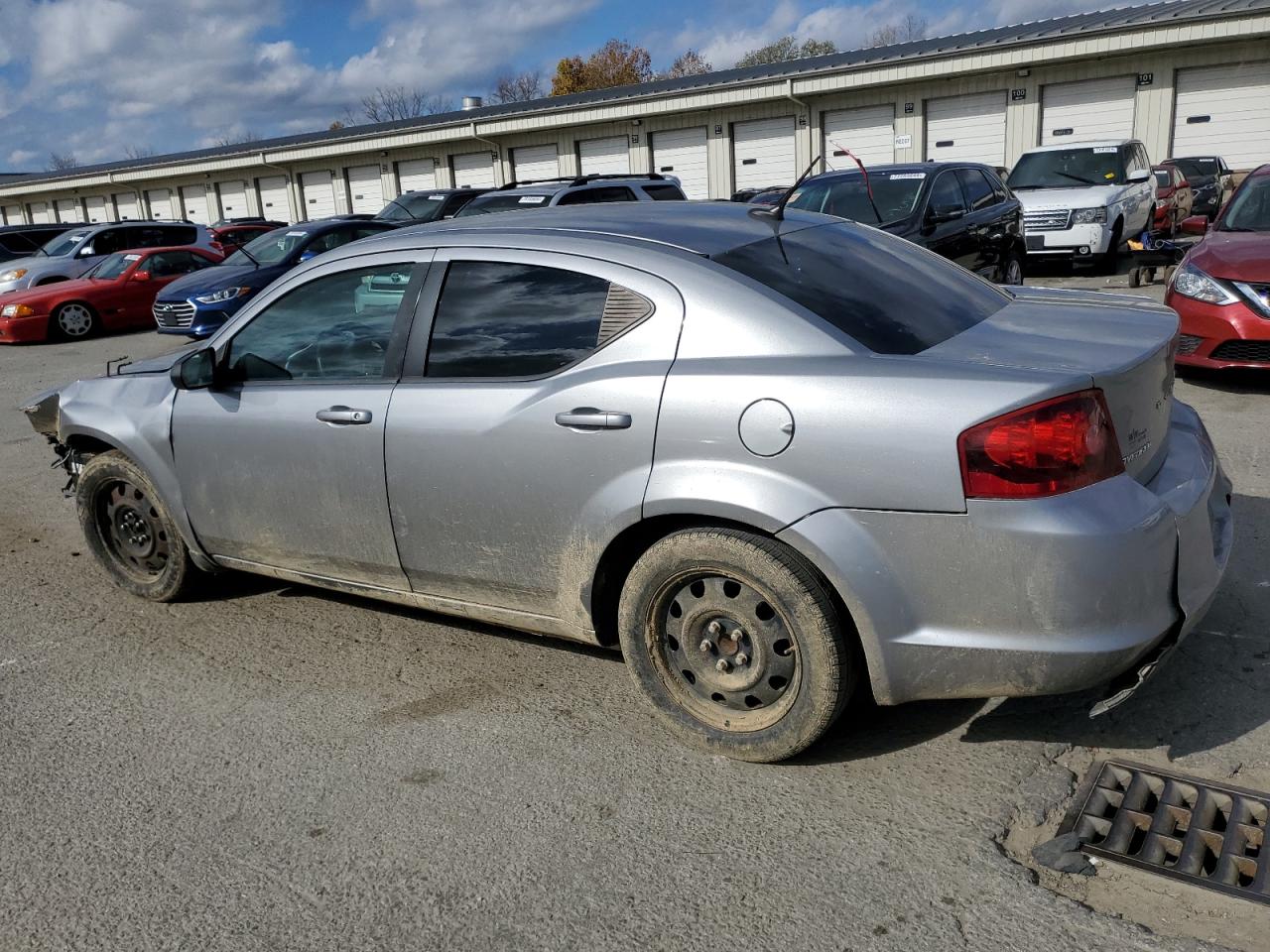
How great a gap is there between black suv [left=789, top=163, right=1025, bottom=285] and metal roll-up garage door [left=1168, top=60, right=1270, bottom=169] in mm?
15289

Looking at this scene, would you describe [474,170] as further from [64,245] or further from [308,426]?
[308,426]

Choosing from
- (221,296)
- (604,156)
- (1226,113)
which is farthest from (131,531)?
(604,156)

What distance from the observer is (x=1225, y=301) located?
7.28 meters

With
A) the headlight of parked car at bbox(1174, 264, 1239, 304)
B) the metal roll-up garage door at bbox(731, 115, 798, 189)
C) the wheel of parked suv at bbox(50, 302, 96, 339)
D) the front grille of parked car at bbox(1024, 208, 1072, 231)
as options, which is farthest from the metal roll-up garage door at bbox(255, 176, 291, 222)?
the headlight of parked car at bbox(1174, 264, 1239, 304)

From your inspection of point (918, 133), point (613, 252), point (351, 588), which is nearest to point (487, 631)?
point (351, 588)

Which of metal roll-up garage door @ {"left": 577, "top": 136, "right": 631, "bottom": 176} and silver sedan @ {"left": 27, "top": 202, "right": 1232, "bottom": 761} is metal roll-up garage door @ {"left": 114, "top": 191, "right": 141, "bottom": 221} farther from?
silver sedan @ {"left": 27, "top": 202, "right": 1232, "bottom": 761}

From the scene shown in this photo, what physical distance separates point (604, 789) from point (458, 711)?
77cm

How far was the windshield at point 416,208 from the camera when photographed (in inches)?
705

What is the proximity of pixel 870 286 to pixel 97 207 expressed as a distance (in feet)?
182

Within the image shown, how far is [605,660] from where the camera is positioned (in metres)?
4.10

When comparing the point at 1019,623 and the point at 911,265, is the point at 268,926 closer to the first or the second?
the point at 1019,623

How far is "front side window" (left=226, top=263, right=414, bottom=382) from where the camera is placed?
3936 mm

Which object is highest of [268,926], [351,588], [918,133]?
[918,133]

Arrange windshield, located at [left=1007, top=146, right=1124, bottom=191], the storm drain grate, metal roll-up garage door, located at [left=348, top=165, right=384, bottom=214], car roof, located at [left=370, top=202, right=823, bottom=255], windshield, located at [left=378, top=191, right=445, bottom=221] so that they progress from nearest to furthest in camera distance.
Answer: the storm drain grate, car roof, located at [left=370, top=202, right=823, bottom=255], windshield, located at [left=1007, top=146, right=1124, bottom=191], windshield, located at [left=378, top=191, right=445, bottom=221], metal roll-up garage door, located at [left=348, top=165, right=384, bottom=214]
